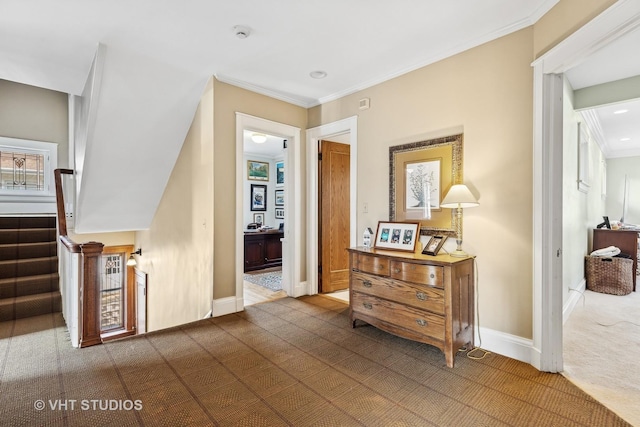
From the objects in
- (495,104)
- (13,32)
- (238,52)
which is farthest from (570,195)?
(13,32)

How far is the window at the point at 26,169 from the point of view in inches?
207

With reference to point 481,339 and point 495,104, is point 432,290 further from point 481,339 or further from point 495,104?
point 495,104

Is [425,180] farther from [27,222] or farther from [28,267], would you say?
[27,222]

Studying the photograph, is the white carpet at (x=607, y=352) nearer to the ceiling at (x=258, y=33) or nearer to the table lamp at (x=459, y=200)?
the table lamp at (x=459, y=200)

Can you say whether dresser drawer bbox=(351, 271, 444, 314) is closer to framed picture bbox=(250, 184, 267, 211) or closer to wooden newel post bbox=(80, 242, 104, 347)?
wooden newel post bbox=(80, 242, 104, 347)

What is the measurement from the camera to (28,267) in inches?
157

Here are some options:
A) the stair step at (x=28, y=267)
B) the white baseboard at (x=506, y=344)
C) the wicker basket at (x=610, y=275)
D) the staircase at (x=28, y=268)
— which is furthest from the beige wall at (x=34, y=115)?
the wicker basket at (x=610, y=275)

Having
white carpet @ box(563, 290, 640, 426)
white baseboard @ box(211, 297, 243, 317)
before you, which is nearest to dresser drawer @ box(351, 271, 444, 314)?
white carpet @ box(563, 290, 640, 426)

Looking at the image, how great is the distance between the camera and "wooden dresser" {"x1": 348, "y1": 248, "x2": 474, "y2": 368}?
2.36 meters

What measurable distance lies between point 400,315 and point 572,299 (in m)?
2.57

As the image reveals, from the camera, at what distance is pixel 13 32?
2539 mm

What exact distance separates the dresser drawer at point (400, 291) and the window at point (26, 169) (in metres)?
5.87

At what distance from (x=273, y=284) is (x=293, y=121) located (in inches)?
105

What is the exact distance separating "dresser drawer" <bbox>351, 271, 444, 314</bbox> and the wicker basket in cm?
356
